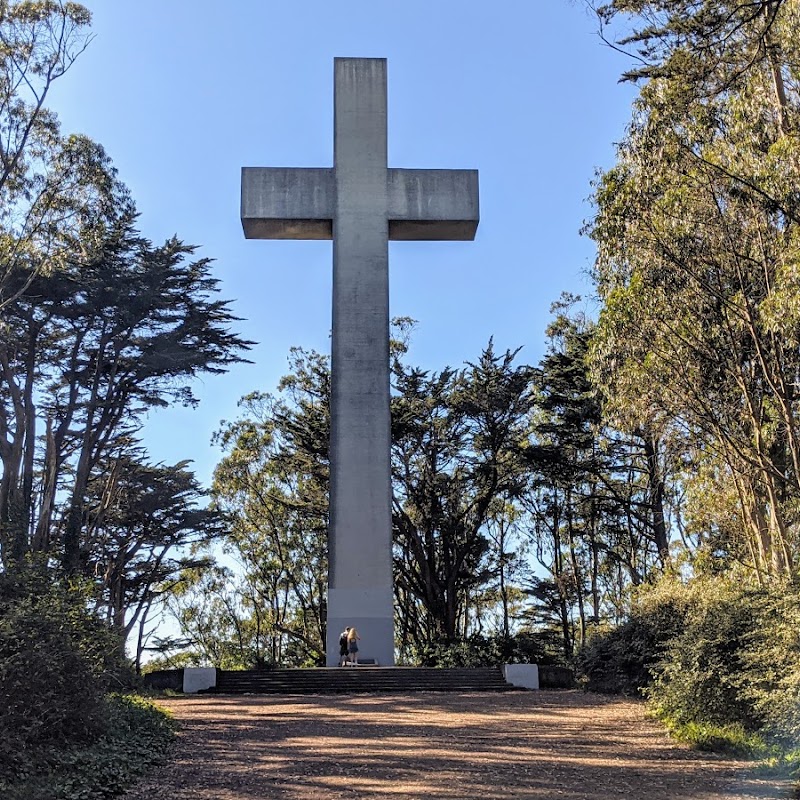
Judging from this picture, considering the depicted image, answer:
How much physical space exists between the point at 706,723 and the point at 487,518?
851 inches

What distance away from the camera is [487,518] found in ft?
104

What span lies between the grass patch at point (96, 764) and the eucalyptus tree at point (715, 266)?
7894 mm

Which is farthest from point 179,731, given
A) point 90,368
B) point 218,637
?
point 218,637

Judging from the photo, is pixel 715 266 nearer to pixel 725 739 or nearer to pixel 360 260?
pixel 725 739

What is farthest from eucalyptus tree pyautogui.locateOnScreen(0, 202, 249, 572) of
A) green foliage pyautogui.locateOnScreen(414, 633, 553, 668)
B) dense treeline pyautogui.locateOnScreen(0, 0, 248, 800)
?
green foliage pyautogui.locateOnScreen(414, 633, 553, 668)

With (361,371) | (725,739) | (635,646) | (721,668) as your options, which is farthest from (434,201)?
(725,739)

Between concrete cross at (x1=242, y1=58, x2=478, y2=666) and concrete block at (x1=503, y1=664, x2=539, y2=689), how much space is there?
3.79m

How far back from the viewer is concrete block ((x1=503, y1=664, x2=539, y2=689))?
16.7m

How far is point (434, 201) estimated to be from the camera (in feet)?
71.1

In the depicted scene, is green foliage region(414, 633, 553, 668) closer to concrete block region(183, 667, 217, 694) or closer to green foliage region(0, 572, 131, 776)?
concrete block region(183, 667, 217, 694)

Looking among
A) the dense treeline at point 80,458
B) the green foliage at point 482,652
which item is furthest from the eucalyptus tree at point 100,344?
the green foliage at point 482,652

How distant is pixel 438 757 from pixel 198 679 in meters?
8.67

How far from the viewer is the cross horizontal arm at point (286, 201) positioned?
21.2 m

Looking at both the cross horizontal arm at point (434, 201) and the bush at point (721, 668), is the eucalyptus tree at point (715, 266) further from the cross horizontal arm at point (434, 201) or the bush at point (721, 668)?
the cross horizontal arm at point (434, 201)
